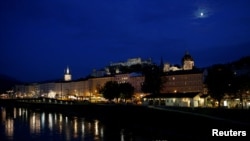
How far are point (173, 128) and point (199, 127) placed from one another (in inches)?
274

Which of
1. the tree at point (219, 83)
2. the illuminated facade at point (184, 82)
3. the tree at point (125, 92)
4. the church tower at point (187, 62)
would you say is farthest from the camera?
the church tower at point (187, 62)

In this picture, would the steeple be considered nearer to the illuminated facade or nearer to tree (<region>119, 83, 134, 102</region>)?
the illuminated facade

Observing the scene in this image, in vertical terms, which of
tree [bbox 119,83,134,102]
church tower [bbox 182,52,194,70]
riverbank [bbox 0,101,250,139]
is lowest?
riverbank [bbox 0,101,250,139]

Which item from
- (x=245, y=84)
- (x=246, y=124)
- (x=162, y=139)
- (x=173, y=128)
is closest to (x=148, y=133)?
(x=173, y=128)

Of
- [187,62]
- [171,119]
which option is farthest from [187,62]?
[171,119]

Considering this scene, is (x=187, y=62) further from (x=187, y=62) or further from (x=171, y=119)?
(x=171, y=119)

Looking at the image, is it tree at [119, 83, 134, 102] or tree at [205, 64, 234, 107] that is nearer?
tree at [205, 64, 234, 107]

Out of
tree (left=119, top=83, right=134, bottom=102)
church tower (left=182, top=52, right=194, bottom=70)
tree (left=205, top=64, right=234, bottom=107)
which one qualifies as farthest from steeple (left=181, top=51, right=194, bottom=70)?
tree (left=205, top=64, right=234, bottom=107)

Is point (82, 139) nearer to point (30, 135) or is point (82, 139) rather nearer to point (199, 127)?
point (30, 135)

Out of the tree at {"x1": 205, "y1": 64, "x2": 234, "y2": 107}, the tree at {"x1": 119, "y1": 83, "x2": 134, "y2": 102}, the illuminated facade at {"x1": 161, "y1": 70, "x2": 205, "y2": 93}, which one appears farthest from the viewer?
the illuminated facade at {"x1": 161, "y1": 70, "x2": 205, "y2": 93}

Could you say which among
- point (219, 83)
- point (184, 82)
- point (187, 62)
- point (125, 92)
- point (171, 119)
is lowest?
point (171, 119)

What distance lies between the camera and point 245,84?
84.1m

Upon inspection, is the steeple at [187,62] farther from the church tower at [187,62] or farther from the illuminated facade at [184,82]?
the illuminated facade at [184,82]

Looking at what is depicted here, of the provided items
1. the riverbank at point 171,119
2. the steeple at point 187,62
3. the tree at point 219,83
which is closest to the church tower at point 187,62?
the steeple at point 187,62
